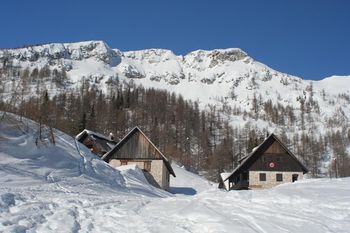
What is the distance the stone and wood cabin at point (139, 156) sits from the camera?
43000 millimetres

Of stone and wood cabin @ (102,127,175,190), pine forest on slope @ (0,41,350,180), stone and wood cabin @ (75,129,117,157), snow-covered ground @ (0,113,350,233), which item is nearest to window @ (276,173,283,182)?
stone and wood cabin @ (102,127,175,190)

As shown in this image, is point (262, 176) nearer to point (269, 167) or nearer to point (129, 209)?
point (269, 167)

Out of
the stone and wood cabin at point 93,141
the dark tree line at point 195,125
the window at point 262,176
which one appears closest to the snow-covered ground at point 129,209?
the window at point 262,176

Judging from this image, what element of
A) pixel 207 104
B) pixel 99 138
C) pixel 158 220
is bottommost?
pixel 158 220

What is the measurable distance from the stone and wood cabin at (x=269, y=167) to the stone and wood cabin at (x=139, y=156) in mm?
6672

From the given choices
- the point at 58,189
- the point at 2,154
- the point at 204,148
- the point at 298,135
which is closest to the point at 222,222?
the point at 58,189

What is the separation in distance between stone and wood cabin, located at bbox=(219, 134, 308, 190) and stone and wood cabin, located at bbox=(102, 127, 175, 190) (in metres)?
6.67

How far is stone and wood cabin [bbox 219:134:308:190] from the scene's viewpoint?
42.9 metres

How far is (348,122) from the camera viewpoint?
17712cm

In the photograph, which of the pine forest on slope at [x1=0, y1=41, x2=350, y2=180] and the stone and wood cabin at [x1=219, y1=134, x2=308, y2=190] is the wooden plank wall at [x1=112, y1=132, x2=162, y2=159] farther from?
the pine forest on slope at [x1=0, y1=41, x2=350, y2=180]

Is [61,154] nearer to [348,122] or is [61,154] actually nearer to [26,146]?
[26,146]

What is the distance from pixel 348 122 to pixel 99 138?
481 ft

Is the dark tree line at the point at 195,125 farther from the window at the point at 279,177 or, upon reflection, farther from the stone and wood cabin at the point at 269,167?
the window at the point at 279,177

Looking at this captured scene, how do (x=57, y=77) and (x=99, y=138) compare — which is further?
(x=57, y=77)
